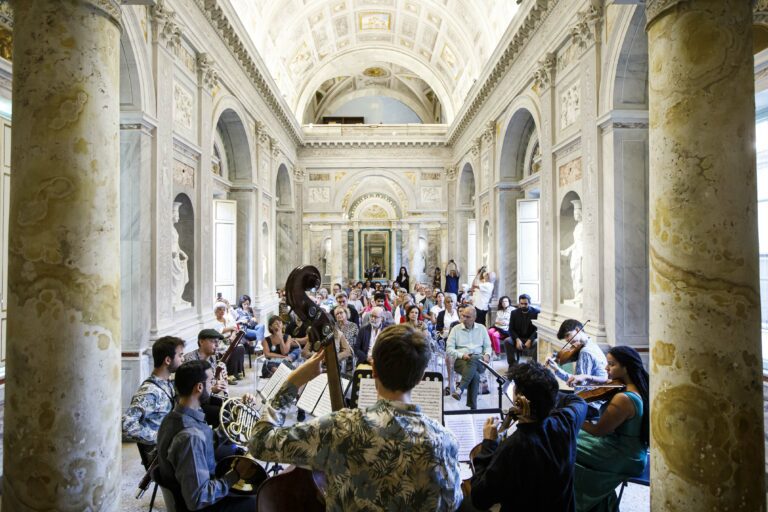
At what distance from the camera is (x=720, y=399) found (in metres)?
2.38

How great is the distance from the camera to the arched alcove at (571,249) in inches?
321

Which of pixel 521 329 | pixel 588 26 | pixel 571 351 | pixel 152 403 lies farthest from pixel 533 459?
pixel 521 329

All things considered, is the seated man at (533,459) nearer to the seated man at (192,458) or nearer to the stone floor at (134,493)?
the seated man at (192,458)

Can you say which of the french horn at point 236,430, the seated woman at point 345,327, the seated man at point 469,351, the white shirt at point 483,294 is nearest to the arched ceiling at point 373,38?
the white shirt at point 483,294

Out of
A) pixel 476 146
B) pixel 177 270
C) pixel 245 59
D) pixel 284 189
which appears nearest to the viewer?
pixel 177 270

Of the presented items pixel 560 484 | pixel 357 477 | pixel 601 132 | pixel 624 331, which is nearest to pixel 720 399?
pixel 560 484

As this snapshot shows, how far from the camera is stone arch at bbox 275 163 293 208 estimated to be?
18.5 meters

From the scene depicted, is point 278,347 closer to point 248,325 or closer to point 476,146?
point 248,325

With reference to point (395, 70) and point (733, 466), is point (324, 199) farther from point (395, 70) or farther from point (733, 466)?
point (733, 466)

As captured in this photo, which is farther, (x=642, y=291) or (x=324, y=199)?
(x=324, y=199)

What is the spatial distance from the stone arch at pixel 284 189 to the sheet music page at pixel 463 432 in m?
15.9

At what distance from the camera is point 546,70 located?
9016 millimetres

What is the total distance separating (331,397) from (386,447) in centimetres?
67

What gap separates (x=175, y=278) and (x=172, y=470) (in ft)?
19.4
